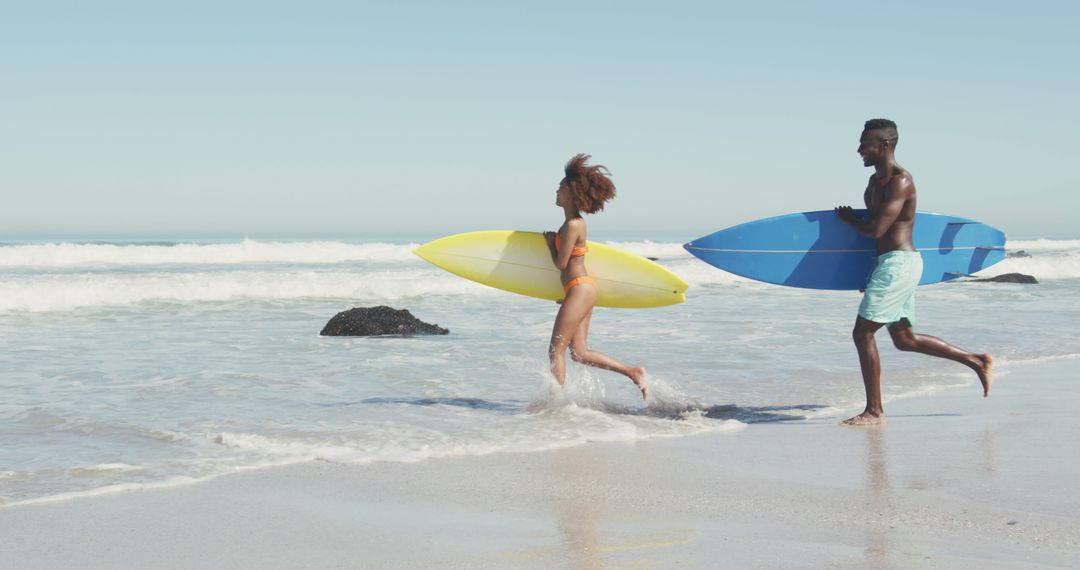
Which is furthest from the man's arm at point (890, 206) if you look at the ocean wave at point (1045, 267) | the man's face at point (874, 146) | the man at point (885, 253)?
the ocean wave at point (1045, 267)

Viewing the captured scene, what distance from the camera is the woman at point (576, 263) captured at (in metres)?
5.98

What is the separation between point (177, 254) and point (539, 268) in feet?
95.9

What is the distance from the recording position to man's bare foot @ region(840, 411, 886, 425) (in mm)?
5664

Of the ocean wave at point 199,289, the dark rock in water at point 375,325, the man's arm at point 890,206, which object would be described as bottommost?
the dark rock in water at point 375,325

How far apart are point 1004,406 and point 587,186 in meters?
3.11

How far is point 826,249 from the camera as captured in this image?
6.73m

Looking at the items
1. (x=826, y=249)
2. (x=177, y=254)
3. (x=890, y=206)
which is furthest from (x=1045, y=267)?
(x=177, y=254)

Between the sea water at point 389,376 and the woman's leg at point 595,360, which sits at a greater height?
the woman's leg at point 595,360

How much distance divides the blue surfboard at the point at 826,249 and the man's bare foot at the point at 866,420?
46.9 inches

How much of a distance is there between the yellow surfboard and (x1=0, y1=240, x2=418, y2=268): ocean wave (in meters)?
21.0

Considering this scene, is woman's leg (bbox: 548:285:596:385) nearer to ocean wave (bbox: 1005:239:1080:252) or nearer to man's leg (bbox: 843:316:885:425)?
man's leg (bbox: 843:316:885:425)

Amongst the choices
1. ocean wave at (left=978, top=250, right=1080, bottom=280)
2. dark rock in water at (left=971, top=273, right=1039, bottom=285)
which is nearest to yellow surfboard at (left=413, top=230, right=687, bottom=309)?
dark rock in water at (left=971, top=273, right=1039, bottom=285)

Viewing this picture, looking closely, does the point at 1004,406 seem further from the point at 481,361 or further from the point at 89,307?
the point at 89,307

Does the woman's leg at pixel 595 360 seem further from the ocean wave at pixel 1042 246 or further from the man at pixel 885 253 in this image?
the ocean wave at pixel 1042 246
